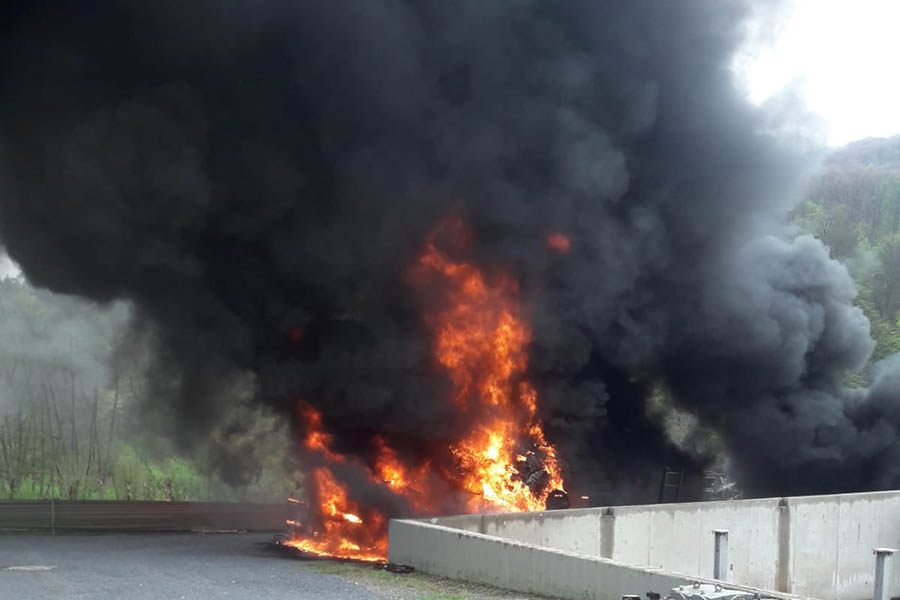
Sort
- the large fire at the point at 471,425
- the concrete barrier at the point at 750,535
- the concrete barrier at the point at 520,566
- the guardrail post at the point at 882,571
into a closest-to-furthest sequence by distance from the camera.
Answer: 1. the concrete barrier at the point at 520,566
2. the guardrail post at the point at 882,571
3. the concrete barrier at the point at 750,535
4. the large fire at the point at 471,425

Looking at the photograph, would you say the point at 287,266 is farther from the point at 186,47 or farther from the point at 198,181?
the point at 186,47

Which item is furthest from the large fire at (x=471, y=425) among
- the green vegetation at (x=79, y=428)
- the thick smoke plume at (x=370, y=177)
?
the green vegetation at (x=79, y=428)

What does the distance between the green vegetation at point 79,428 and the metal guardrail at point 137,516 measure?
457 cm

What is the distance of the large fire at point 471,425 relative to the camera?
2245cm

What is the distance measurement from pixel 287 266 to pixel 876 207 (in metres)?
59.9

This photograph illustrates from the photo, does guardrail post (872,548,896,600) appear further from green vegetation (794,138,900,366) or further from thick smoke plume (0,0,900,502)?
green vegetation (794,138,900,366)

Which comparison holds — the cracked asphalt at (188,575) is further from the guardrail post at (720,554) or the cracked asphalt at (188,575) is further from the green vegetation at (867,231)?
the green vegetation at (867,231)

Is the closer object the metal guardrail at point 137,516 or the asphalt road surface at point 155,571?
the asphalt road surface at point 155,571

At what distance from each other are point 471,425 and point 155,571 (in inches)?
351

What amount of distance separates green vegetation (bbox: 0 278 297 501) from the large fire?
27.8ft

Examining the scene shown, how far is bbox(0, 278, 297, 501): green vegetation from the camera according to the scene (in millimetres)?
31438

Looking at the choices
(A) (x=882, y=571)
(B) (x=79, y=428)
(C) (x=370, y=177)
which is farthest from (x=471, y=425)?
(B) (x=79, y=428)

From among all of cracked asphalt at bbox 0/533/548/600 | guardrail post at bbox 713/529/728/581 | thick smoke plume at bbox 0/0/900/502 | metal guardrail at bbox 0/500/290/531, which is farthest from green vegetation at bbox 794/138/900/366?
cracked asphalt at bbox 0/533/548/600

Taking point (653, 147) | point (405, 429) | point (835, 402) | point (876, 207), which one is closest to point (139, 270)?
point (405, 429)
